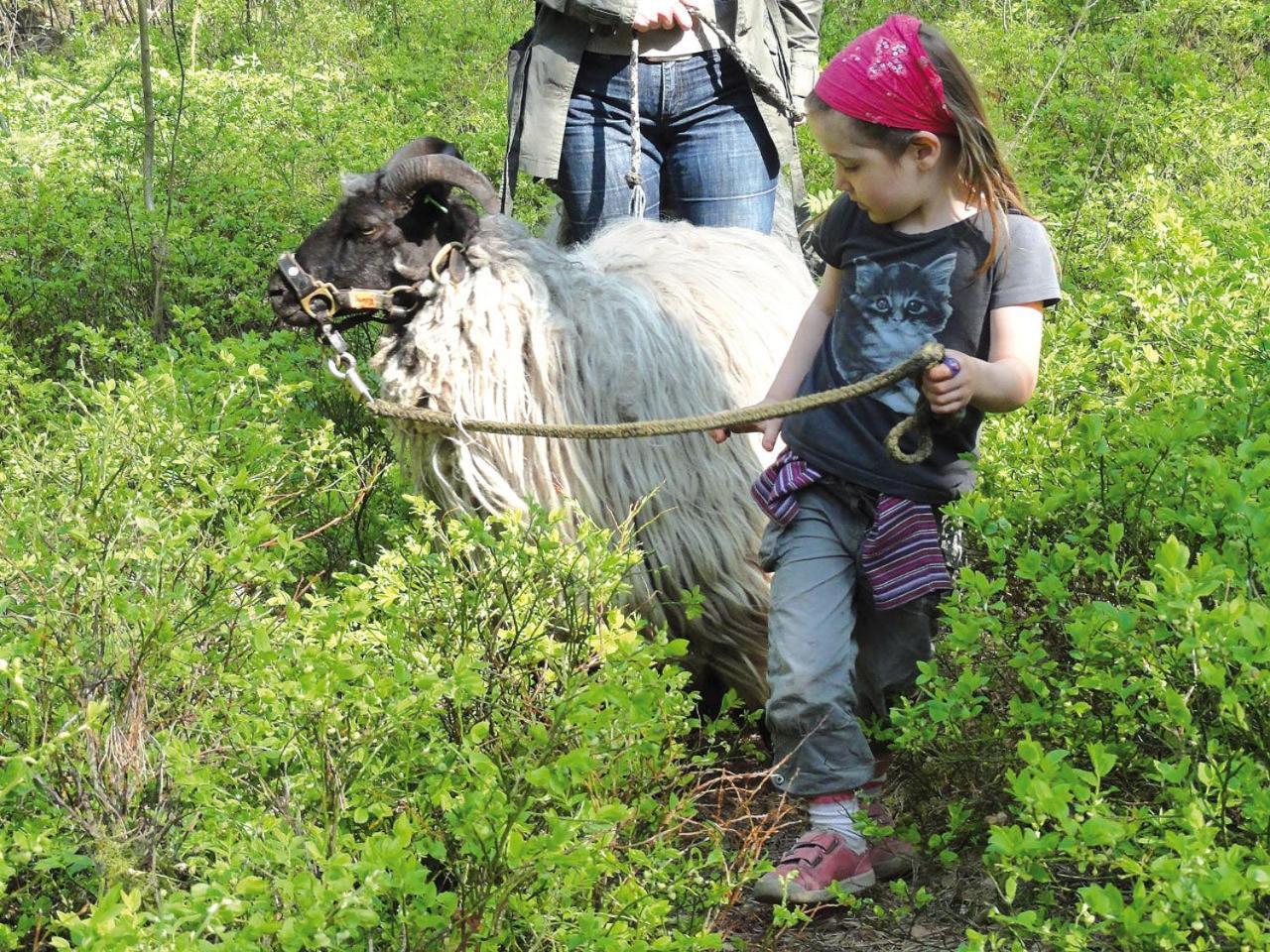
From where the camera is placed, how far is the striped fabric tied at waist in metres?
3.15

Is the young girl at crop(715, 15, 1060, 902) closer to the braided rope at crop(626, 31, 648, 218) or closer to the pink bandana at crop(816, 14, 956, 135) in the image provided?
the pink bandana at crop(816, 14, 956, 135)

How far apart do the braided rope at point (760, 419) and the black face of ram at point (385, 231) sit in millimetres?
557

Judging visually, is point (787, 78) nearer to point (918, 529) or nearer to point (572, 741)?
point (918, 529)

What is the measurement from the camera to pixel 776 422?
330 cm

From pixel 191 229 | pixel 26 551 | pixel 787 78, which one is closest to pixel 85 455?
pixel 26 551

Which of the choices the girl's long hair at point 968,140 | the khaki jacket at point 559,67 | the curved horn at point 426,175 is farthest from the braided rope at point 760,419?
the khaki jacket at point 559,67

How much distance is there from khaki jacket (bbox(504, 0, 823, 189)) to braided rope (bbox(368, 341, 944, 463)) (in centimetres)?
120

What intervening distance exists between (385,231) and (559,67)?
881 millimetres

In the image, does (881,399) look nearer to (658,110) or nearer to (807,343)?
(807,343)

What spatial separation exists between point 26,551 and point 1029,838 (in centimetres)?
228

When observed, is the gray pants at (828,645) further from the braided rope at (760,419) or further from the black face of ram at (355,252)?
the black face of ram at (355,252)

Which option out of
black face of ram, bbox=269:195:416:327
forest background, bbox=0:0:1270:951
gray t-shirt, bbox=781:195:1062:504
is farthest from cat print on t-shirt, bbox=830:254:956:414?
black face of ram, bbox=269:195:416:327

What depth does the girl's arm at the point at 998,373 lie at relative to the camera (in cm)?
291

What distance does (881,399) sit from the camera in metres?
3.16
